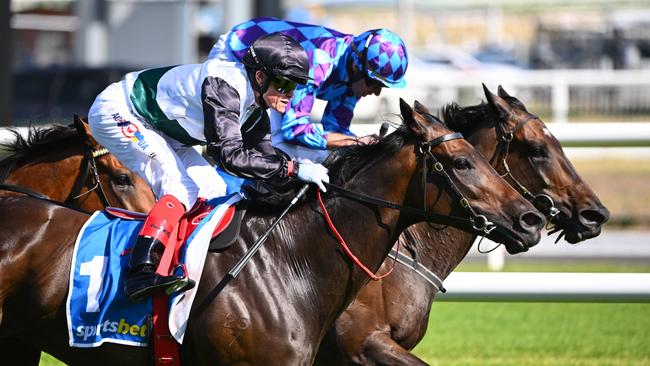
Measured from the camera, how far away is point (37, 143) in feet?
18.1

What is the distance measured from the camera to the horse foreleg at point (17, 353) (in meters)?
4.78

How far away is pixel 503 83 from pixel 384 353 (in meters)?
13.3

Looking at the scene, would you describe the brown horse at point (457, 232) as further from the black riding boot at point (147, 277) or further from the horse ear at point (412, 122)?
the black riding boot at point (147, 277)

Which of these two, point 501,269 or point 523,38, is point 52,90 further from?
point 523,38

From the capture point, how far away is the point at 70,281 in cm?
431

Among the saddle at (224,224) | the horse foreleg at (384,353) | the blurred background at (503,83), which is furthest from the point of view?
the blurred background at (503,83)

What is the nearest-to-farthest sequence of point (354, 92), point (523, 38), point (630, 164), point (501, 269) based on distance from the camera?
1. point (354, 92)
2. point (501, 269)
3. point (630, 164)
4. point (523, 38)

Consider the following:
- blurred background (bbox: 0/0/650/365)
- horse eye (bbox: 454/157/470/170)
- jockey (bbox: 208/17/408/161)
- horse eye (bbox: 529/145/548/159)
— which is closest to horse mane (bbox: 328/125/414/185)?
horse eye (bbox: 454/157/470/170)

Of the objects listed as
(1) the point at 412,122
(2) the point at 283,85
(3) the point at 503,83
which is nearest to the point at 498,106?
(1) the point at 412,122

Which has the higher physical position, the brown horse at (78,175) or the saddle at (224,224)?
the saddle at (224,224)

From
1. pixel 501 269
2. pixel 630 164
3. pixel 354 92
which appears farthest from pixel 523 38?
pixel 354 92

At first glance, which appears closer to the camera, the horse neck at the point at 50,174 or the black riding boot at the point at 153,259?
the black riding boot at the point at 153,259

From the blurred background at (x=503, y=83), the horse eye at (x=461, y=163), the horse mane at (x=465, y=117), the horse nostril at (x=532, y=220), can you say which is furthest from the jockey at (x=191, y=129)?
the blurred background at (x=503, y=83)

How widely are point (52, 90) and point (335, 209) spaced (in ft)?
46.7
